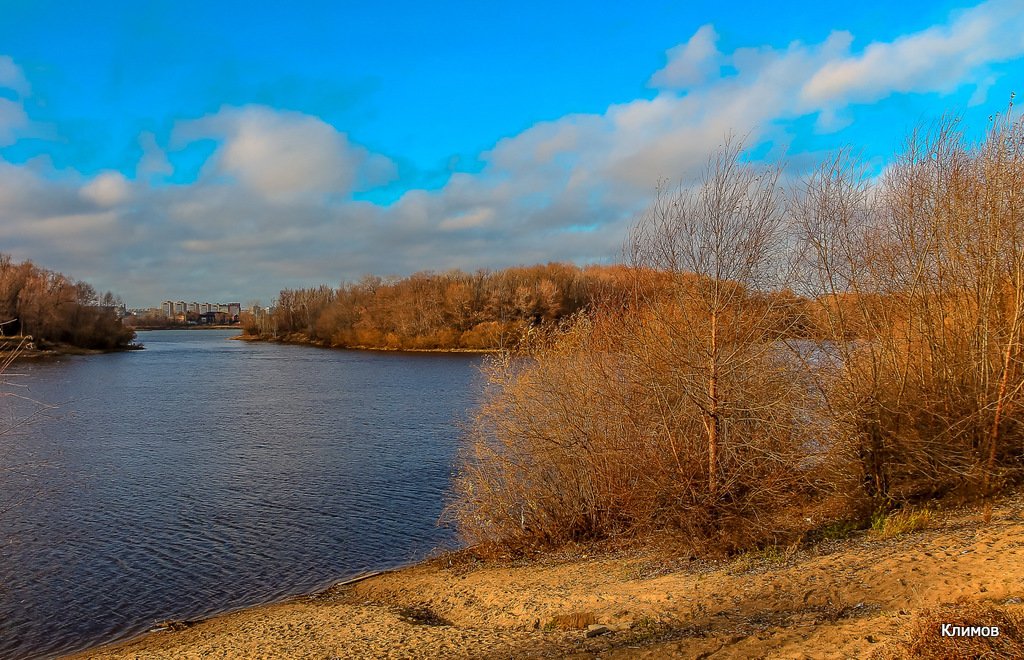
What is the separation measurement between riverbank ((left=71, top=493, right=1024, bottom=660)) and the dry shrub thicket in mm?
1025

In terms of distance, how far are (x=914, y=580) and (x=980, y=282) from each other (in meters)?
5.89

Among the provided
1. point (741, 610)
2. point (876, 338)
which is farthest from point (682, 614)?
point (876, 338)

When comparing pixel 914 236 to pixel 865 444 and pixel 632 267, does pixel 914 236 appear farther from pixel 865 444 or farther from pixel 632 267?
pixel 632 267

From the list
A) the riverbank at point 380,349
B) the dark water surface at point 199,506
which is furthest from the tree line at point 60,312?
the dark water surface at point 199,506

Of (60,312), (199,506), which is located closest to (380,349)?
(60,312)

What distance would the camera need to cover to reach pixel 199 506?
18062mm

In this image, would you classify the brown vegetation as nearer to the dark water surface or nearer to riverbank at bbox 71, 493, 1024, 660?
the dark water surface

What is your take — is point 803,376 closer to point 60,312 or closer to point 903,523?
point 903,523

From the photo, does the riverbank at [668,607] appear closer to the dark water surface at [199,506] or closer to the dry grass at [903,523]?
the dry grass at [903,523]

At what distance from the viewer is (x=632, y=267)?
11.1m

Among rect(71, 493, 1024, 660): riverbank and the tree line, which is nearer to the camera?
rect(71, 493, 1024, 660): riverbank

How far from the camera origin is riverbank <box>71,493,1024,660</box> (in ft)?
23.7

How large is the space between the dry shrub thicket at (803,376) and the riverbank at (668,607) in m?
1.02

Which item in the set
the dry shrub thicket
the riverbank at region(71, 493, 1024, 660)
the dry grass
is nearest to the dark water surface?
the riverbank at region(71, 493, 1024, 660)
